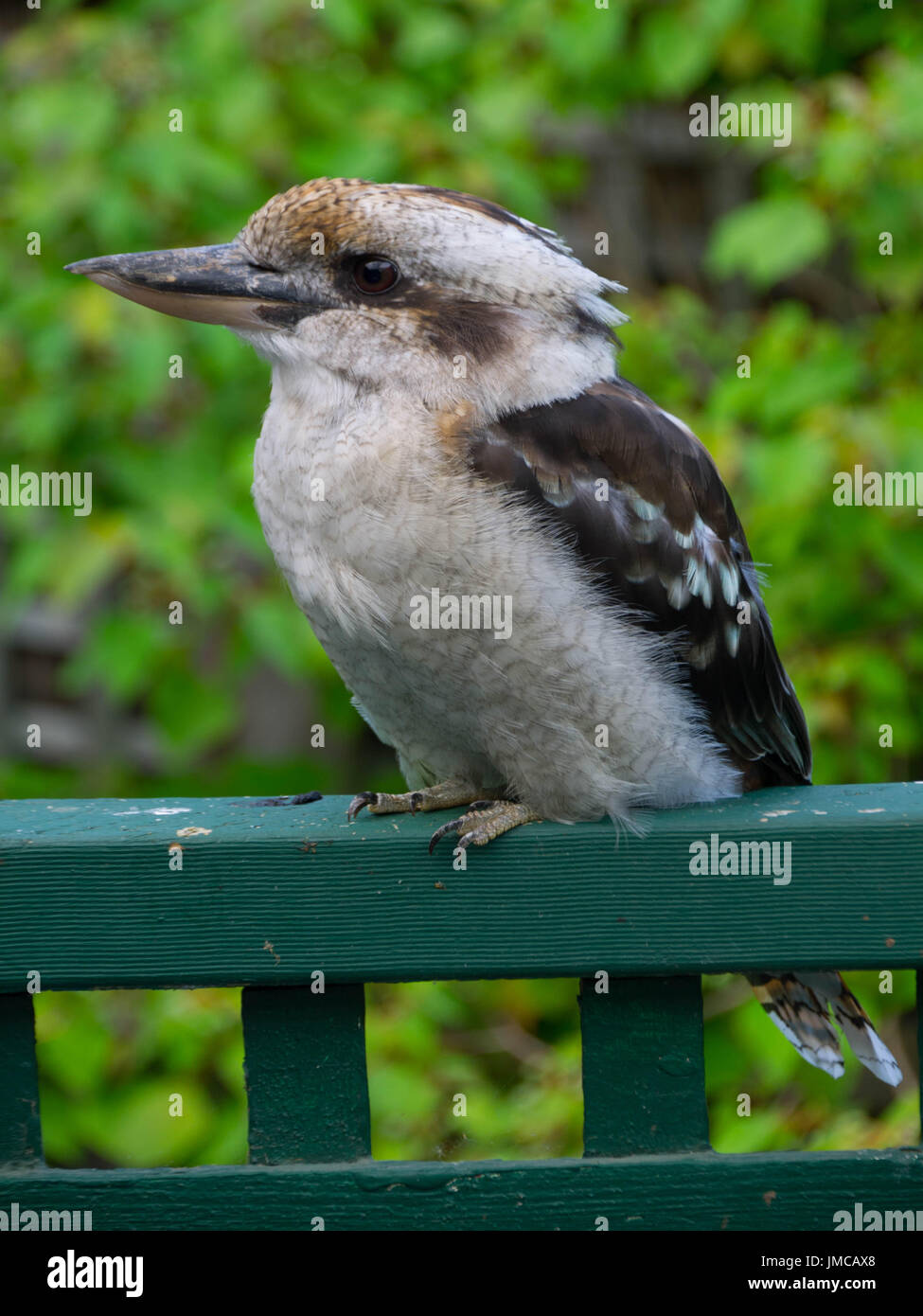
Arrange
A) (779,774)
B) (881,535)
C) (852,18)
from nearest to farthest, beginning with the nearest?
(779,774) → (881,535) → (852,18)

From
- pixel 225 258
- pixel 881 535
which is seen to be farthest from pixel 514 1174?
pixel 881 535

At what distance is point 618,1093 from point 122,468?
7.58 feet

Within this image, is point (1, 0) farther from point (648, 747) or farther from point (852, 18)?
point (648, 747)

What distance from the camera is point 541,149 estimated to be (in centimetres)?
388

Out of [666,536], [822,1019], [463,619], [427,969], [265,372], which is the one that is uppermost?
[265,372]

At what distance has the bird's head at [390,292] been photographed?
1.89m

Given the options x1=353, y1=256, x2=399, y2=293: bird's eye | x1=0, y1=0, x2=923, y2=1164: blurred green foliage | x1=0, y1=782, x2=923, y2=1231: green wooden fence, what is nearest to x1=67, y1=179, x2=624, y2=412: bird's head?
x1=353, y1=256, x2=399, y2=293: bird's eye

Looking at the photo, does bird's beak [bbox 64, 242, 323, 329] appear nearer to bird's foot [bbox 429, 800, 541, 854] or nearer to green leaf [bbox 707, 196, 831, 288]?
bird's foot [bbox 429, 800, 541, 854]

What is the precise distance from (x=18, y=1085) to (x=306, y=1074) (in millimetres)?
316

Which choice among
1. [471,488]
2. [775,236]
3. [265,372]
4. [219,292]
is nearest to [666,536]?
[471,488]

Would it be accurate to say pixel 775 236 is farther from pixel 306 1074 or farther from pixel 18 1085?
pixel 18 1085

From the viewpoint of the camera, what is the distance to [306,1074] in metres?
1.60

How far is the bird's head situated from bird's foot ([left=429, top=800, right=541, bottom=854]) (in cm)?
51

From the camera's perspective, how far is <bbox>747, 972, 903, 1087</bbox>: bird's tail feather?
2.15 m
